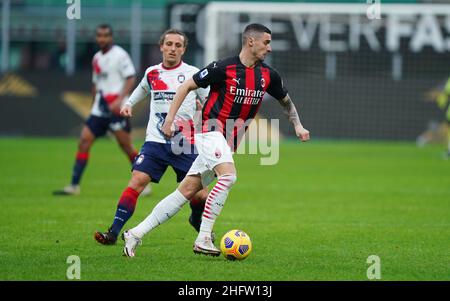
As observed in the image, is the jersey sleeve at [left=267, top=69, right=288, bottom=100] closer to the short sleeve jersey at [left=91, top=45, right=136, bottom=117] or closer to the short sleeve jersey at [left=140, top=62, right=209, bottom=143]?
the short sleeve jersey at [left=140, top=62, right=209, bottom=143]

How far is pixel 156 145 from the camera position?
958 cm

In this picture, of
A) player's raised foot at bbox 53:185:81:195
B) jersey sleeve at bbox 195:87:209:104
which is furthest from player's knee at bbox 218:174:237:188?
player's raised foot at bbox 53:185:81:195

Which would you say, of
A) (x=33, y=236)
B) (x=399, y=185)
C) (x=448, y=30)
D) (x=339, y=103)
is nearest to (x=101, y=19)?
(x=339, y=103)

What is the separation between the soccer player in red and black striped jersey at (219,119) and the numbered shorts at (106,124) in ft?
18.4

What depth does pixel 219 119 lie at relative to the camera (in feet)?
29.1

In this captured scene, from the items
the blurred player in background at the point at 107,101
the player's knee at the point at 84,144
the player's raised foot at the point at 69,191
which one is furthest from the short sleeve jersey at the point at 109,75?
the player's raised foot at the point at 69,191

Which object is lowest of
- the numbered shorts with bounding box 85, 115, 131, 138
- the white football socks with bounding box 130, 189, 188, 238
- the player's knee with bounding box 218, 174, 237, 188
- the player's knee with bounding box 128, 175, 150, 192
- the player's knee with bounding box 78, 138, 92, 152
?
the white football socks with bounding box 130, 189, 188, 238

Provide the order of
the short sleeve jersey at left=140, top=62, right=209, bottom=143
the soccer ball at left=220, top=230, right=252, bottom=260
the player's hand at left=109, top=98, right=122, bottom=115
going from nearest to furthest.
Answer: the soccer ball at left=220, top=230, right=252, bottom=260
the short sleeve jersey at left=140, top=62, right=209, bottom=143
the player's hand at left=109, top=98, right=122, bottom=115

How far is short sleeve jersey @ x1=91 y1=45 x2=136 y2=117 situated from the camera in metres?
14.6

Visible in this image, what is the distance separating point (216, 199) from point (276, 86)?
1.26m

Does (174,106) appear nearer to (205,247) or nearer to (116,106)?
(205,247)

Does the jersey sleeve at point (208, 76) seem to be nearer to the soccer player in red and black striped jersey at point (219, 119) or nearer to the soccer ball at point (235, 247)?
the soccer player in red and black striped jersey at point (219, 119)

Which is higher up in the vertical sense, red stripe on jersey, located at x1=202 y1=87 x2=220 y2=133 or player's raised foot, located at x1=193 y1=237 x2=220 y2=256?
red stripe on jersey, located at x1=202 y1=87 x2=220 y2=133

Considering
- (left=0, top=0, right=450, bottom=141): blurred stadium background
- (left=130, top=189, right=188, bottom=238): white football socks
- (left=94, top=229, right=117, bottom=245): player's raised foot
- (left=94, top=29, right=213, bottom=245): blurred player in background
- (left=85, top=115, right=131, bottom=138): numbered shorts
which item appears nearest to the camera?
(left=130, top=189, right=188, bottom=238): white football socks
